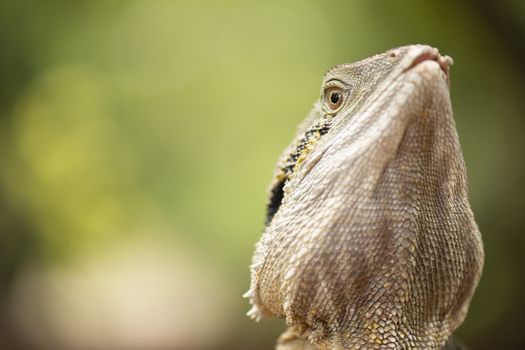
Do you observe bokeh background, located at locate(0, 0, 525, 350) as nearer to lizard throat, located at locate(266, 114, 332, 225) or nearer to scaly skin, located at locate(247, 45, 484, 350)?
lizard throat, located at locate(266, 114, 332, 225)

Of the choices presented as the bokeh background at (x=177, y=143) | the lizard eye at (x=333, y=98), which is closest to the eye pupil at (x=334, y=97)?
the lizard eye at (x=333, y=98)

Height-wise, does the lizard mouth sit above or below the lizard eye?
above

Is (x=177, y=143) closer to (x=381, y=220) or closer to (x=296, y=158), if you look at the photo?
(x=296, y=158)

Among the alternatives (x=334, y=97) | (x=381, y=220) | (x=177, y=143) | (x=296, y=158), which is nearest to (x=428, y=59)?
(x=334, y=97)

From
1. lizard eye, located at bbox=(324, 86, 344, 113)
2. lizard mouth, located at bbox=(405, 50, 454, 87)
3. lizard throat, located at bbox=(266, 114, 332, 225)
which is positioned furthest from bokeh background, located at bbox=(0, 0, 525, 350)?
lizard mouth, located at bbox=(405, 50, 454, 87)

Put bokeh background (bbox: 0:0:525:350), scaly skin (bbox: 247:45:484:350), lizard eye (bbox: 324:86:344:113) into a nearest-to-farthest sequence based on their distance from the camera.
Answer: scaly skin (bbox: 247:45:484:350)
lizard eye (bbox: 324:86:344:113)
bokeh background (bbox: 0:0:525:350)

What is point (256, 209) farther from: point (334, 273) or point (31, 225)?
point (334, 273)

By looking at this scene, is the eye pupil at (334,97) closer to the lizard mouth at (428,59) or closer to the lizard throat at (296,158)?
the lizard throat at (296,158)
